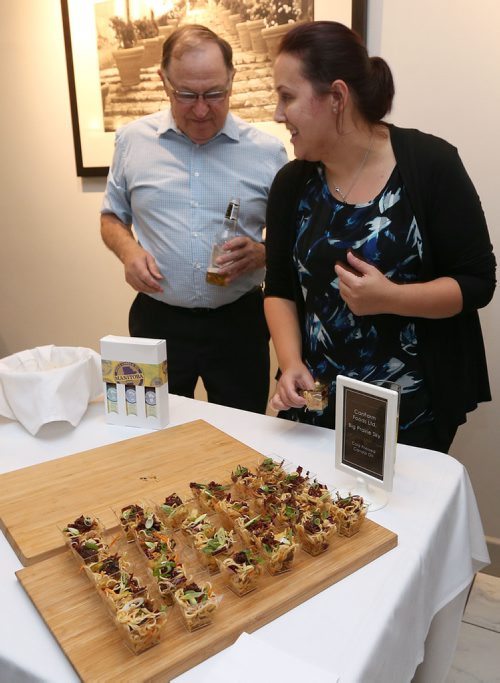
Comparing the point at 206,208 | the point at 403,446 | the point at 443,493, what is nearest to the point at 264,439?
the point at 403,446

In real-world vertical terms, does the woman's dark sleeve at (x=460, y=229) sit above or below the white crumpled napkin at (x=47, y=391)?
above

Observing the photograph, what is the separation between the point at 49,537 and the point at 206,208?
1.25m

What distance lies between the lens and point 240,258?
1808 millimetres

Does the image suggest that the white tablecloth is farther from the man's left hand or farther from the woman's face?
the woman's face

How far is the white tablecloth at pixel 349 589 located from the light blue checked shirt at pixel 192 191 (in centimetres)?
66

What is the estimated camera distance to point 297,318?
1.55 m

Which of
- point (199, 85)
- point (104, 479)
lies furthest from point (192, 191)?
point (104, 479)

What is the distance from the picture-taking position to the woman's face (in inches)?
51.7

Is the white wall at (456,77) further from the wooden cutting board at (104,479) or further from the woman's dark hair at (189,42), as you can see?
the wooden cutting board at (104,479)

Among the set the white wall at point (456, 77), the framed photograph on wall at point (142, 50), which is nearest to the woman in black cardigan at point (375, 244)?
the white wall at point (456, 77)

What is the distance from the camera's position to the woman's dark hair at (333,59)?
1287 mm

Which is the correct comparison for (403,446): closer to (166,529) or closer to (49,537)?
(166,529)

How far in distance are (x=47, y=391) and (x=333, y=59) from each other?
97 centimetres

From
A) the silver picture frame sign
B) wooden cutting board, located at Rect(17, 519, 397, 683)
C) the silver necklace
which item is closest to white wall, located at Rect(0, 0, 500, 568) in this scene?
the silver necklace
